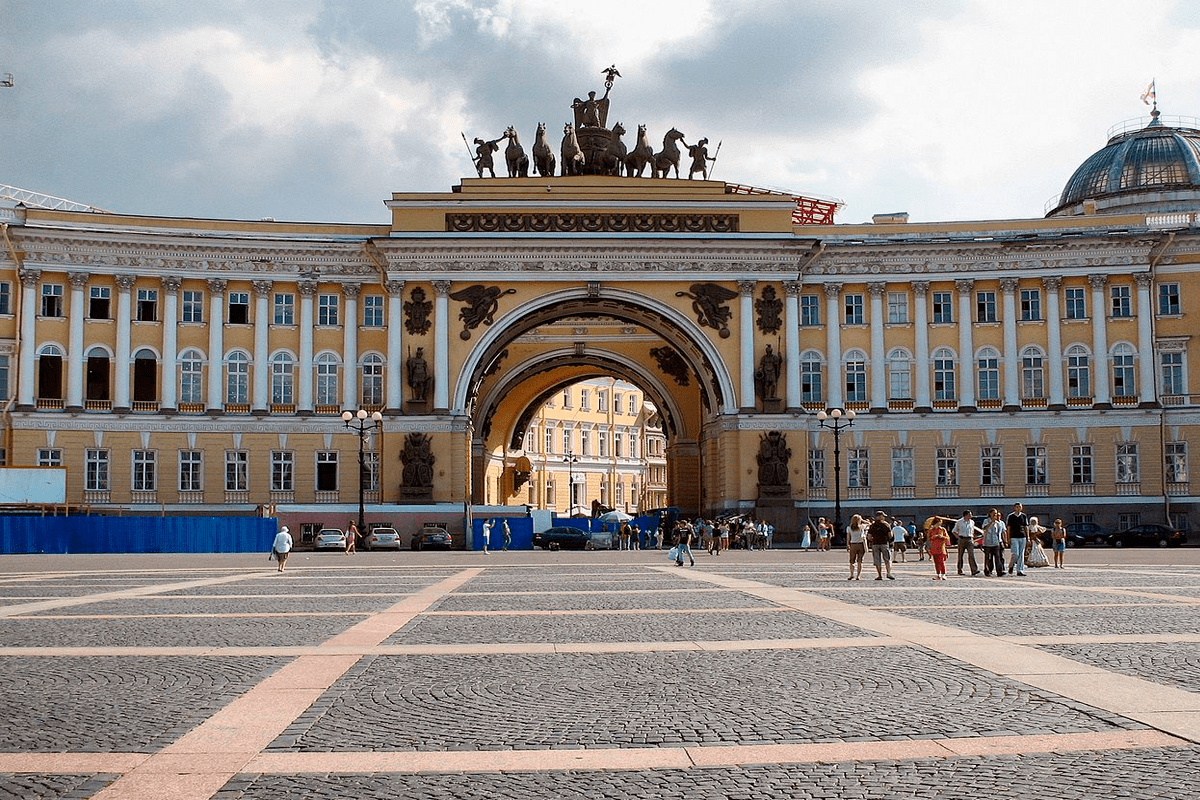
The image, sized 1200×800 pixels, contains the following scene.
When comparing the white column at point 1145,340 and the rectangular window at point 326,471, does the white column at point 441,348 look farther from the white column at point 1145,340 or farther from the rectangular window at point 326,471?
the white column at point 1145,340

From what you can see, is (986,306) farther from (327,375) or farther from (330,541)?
(330,541)

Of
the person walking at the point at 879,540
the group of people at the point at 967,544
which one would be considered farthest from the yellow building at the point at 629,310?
the person walking at the point at 879,540

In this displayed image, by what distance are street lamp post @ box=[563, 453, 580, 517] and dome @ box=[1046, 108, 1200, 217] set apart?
154 feet

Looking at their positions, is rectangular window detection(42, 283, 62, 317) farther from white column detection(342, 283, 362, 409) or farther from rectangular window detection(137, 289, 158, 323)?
white column detection(342, 283, 362, 409)

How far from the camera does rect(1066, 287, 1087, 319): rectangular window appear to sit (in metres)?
59.9

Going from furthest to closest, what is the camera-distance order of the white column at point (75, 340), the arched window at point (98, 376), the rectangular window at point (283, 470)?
the rectangular window at point (283, 470) < the arched window at point (98, 376) < the white column at point (75, 340)

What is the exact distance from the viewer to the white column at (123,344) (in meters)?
57.8

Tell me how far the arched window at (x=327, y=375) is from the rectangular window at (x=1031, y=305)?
31.2m

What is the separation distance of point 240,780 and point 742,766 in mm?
3124

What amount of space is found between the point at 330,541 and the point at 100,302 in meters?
15.8

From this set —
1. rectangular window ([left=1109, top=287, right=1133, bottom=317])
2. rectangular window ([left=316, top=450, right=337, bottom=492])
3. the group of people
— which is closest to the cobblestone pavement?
the group of people

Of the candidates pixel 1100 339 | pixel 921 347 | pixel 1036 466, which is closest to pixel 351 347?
pixel 921 347

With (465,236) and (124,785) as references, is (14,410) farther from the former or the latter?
(124,785)

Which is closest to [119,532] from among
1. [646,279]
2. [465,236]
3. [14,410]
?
[14,410]
